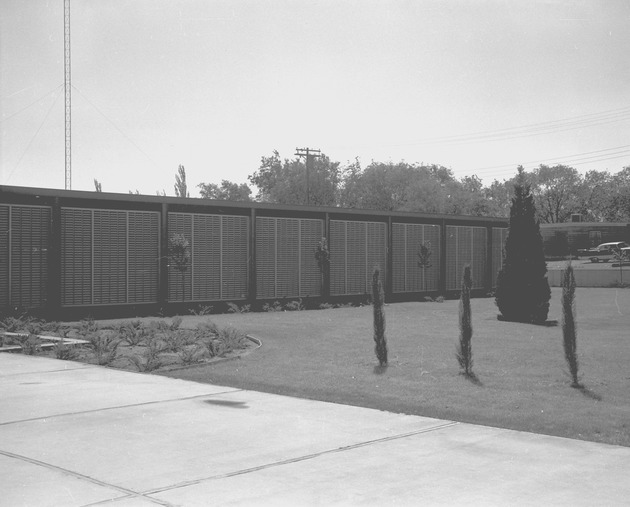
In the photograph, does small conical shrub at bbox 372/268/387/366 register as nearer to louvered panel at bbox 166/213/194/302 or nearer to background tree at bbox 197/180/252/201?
louvered panel at bbox 166/213/194/302

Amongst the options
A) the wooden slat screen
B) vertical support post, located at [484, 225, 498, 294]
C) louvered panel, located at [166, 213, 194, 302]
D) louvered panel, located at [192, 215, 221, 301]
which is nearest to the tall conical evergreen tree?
louvered panel, located at [192, 215, 221, 301]

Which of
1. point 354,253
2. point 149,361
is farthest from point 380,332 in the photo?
point 354,253

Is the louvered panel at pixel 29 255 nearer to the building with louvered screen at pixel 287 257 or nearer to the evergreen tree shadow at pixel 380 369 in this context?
the building with louvered screen at pixel 287 257

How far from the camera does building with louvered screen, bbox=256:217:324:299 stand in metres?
31.1

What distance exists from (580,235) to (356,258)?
1928 inches

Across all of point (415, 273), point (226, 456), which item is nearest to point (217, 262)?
point (415, 273)

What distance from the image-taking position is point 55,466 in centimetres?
652

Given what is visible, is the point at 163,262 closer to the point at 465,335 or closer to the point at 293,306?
the point at 293,306

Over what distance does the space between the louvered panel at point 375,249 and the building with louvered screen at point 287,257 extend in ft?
10.1

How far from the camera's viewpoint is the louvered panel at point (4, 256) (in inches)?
938

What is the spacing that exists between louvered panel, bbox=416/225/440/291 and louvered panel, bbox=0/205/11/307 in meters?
21.2

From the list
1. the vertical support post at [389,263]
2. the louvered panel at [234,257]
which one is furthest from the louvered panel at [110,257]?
the vertical support post at [389,263]

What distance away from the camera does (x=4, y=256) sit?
2392 centimetres

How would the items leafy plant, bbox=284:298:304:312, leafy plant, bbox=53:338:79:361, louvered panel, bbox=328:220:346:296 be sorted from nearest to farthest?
leafy plant, bbox=53:338:79:361, leafy plant, bbox=284:298:304:312, louvered panel, bbox=328:220:346:296
